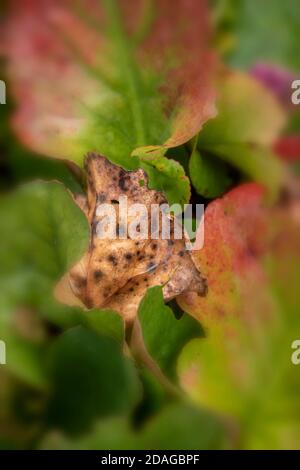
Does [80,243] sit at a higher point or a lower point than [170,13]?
lower

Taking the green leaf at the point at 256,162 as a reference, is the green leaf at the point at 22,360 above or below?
below

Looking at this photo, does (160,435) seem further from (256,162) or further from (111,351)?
(256,162)

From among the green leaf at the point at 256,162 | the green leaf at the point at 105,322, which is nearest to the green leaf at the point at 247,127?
the green leaf at the point at 256,162

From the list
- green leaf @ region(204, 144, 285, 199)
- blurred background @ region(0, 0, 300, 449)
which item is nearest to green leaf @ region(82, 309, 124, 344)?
blurred background @ region(0, 0, 300, 449)

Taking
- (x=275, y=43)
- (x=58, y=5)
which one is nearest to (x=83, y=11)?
(x=58, y=5)

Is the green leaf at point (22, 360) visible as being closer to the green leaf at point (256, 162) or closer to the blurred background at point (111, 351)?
the blurred background at point (111, 351)

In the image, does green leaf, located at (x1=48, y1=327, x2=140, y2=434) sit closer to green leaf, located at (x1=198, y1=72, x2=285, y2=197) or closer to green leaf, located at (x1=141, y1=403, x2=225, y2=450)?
green leaf, located at (x1=141, y1=403, x2=225, y2=450)

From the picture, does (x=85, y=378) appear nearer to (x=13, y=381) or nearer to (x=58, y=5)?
(x=13, y=381)
